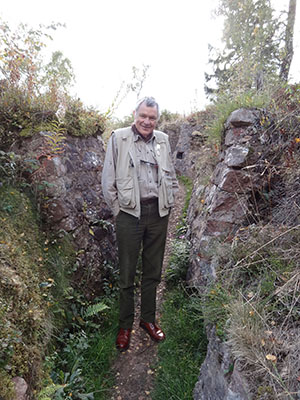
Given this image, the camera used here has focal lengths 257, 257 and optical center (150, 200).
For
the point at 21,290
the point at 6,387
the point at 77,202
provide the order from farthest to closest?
the point at 77,202 → the point at 21,290 → the point at 6,387

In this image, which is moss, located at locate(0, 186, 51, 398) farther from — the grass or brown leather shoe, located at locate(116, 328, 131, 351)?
the grass

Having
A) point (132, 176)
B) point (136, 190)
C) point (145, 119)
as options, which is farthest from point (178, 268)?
point (145, 119)

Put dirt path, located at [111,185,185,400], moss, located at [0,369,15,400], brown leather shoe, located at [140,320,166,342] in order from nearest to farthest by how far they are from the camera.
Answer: moss, located at [0,369,15,400] → dirt path, located at [111,185,185,400] → brown leather shoe, located at [140,320,166,342]

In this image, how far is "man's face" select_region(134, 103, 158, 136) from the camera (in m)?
2.96

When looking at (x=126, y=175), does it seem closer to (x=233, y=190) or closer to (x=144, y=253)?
(x=144, y=253)

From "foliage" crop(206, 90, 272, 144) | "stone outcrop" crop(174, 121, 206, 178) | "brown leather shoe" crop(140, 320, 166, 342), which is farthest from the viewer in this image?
"stone outcrop" crop(174, 121, 206, 178)

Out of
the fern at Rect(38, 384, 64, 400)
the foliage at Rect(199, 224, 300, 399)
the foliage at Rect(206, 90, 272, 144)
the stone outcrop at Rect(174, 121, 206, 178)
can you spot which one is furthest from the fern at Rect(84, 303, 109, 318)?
the stone outcrop at Rect(174, 121, 206, 178)

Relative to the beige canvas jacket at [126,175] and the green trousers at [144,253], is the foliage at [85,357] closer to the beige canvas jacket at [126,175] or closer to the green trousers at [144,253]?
the green trousers at [144,253]

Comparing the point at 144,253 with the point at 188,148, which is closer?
the point at 144,253

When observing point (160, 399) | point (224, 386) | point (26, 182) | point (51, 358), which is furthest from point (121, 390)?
point (26, 182)

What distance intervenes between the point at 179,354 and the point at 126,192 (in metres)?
2.00

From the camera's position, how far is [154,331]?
3.38 metres

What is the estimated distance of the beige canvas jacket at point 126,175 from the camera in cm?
294

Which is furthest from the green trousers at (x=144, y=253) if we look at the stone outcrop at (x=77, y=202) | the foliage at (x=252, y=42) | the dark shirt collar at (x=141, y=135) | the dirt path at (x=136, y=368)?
the foliage at (x=252, y=42)
